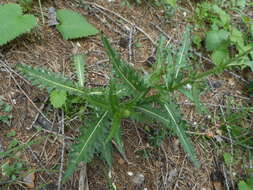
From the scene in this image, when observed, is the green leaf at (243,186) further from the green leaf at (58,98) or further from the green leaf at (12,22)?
the green leaf at (12,22)

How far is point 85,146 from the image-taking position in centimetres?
173

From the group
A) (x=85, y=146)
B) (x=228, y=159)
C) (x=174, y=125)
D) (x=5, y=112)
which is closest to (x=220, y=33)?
(x=228, y=159)

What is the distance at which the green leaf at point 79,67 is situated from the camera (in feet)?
6.92

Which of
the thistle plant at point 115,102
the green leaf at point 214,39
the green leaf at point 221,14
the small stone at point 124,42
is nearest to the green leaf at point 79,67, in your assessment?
the thistle plant at point 115,102

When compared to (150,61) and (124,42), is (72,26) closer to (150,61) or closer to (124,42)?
(124,42)

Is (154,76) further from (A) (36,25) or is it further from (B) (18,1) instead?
(B) (18,1)

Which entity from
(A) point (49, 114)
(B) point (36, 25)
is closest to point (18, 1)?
(B) point (36, 25)

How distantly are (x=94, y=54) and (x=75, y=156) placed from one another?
1.02m

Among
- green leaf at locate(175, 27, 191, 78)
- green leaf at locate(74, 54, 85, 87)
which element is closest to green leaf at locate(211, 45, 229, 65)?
green leaf at locate(175, 27, 191, 78)

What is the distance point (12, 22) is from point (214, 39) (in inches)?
72.2

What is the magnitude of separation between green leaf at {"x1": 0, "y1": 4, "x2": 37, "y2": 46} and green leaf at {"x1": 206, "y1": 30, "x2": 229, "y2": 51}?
5.32 ft

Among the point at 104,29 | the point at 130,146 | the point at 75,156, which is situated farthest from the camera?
the point at 104,29

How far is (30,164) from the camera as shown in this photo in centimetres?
182

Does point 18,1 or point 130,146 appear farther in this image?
point 18,1
